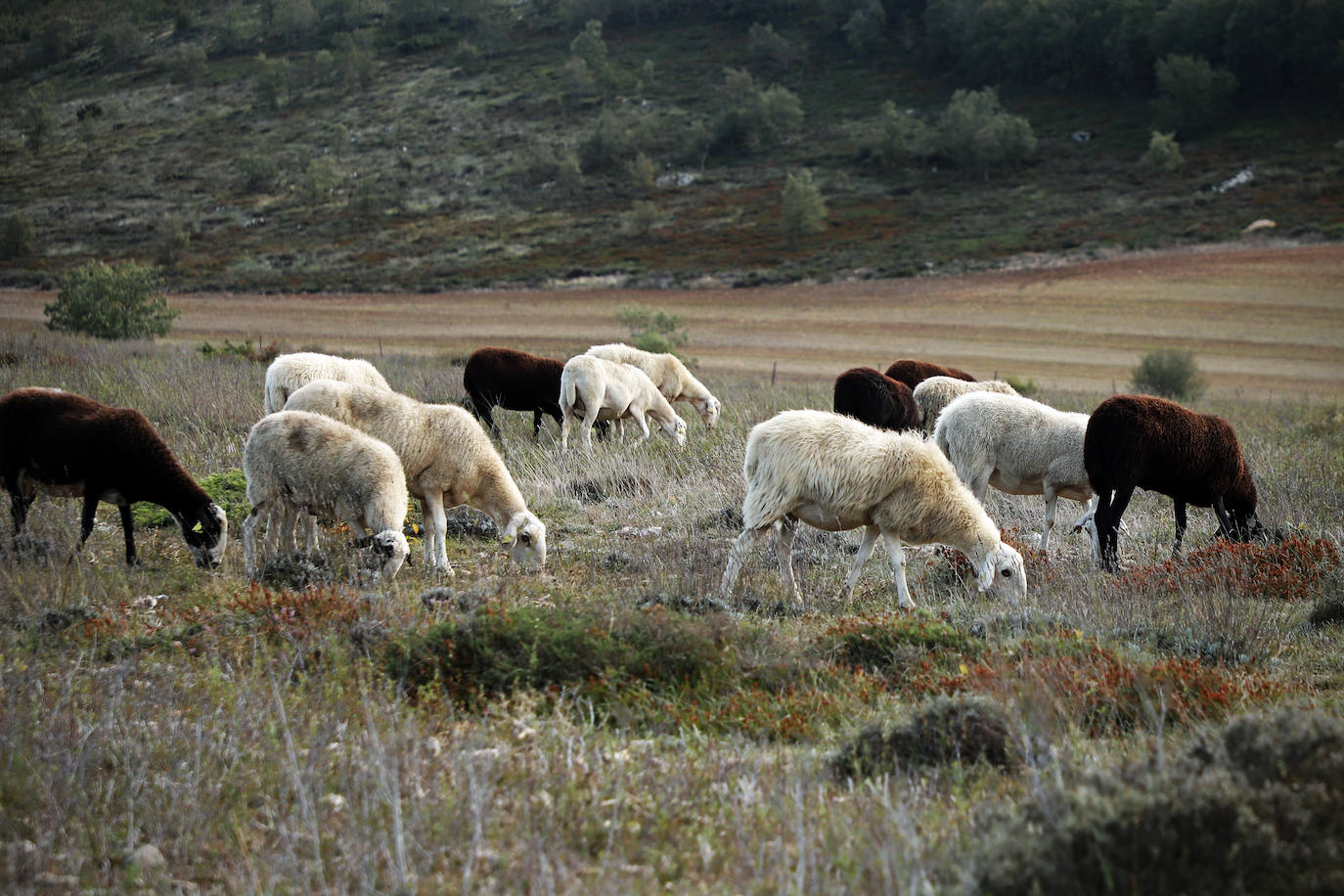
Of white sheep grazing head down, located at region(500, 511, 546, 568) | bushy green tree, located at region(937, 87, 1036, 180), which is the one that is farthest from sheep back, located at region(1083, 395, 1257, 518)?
bushy green tree, located at region(937, 87, 1036, 180)

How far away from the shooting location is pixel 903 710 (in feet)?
19.0

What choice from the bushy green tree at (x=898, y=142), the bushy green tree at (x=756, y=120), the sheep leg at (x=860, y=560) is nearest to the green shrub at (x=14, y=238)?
the bushy green tree at (x=756, y=120)

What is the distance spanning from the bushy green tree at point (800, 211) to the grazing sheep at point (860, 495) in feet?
190

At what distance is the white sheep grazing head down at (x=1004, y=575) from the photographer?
28.2ft

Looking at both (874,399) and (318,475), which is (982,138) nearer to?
(874,399)

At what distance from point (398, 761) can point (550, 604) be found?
120 inches

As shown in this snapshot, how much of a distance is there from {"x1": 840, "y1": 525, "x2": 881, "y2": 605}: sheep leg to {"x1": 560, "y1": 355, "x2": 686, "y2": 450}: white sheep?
675 cm

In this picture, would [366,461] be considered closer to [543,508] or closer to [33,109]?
[543,508]

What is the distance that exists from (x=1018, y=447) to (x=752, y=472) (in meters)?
3.99

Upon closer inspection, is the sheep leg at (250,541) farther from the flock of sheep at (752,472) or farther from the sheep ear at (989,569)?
the sheep ear at (989,569)

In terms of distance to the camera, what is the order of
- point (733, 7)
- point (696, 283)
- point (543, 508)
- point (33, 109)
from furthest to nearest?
point (733, 7) < point (33, 109) < point (696, 283) < point (543, 508)

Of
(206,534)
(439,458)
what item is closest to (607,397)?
(439,458)

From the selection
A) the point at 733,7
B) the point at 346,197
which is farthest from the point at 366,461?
the point at 733,7

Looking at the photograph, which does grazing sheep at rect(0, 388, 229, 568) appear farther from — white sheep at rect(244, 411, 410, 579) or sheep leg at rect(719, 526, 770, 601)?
sheep leg at rect(719, 526, 770, 601)
